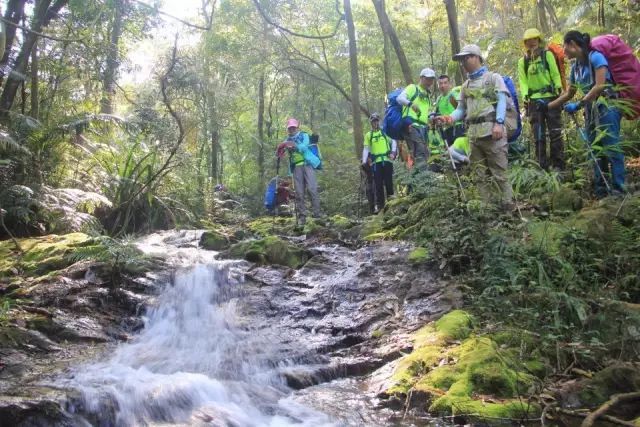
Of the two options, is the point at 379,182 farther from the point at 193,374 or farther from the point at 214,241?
the point at 193,374

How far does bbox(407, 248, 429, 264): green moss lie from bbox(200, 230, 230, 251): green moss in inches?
151

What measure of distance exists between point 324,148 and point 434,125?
16422mm

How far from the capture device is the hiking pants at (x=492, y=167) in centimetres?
577

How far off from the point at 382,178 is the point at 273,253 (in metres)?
3.05

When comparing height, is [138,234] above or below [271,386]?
above

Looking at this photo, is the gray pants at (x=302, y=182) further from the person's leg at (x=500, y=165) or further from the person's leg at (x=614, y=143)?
the person's leg at (x=614, y=143)

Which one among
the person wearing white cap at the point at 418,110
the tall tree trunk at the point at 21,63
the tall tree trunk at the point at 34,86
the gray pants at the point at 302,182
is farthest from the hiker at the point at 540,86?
the tall tree trunk at the point at 34,86

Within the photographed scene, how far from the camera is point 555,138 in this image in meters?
6.98

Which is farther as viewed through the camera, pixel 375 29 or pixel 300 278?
pixel 375 29

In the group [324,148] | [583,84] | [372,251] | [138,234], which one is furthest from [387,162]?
[324,148]

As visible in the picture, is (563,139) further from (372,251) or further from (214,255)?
(214,255)

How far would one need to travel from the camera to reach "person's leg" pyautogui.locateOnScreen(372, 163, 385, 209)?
10.0 m

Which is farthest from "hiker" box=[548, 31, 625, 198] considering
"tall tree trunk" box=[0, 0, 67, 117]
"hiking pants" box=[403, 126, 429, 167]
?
"tall tree trunk" box=[0, 0, 67, 117]

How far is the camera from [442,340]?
452cm
